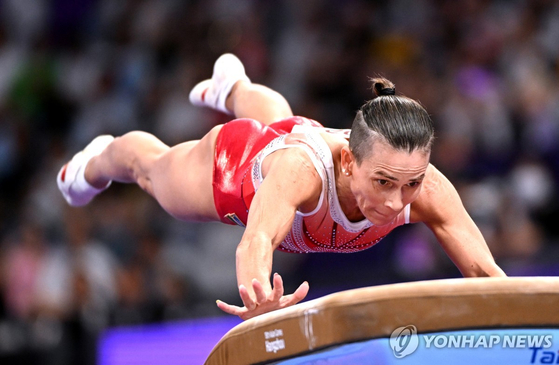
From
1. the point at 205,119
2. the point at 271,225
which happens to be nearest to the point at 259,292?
the point at 271,225

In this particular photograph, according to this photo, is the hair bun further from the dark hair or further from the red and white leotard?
the red and white leotard

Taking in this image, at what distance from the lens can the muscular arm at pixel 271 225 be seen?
1.95 m

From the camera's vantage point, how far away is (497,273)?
7.93ft

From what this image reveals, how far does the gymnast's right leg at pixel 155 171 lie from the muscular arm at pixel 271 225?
51 cm

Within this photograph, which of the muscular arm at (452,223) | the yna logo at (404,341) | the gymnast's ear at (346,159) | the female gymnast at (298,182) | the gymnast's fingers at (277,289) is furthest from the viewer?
the muscular arm at (452,223)

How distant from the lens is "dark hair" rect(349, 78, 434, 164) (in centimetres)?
216

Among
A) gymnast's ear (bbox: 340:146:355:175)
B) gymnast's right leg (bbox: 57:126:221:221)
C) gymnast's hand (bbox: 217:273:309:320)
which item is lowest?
gymnast's hand (bbox: 217:273:309:320)

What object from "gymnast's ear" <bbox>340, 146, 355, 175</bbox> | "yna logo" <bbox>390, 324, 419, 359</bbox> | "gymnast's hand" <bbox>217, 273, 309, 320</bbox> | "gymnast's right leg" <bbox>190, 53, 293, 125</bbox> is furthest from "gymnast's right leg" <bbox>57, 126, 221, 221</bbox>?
"yna logo" <bbox>390, 324, 419, 359</bbox>

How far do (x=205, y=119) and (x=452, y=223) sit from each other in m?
3.73

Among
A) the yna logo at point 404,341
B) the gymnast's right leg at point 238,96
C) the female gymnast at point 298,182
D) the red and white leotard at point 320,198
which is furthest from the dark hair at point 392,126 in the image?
the gymnast's right leg at point 238,96

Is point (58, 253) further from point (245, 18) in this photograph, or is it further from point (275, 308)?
point (275, 308)

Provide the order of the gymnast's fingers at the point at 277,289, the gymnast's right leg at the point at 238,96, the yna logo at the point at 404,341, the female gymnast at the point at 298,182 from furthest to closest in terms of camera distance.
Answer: the gymnast's right leg at the point at 238,96 < the female gymnast at the point at 298,182 < the gymnast's fingers at the point at 277,289 < the yna logo at the point at 404,341

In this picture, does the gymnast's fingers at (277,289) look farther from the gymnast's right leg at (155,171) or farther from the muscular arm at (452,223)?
Result: the gymnast's right leg at (155,171)

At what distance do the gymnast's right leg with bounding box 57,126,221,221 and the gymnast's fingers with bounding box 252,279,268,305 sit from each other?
3.01ft
